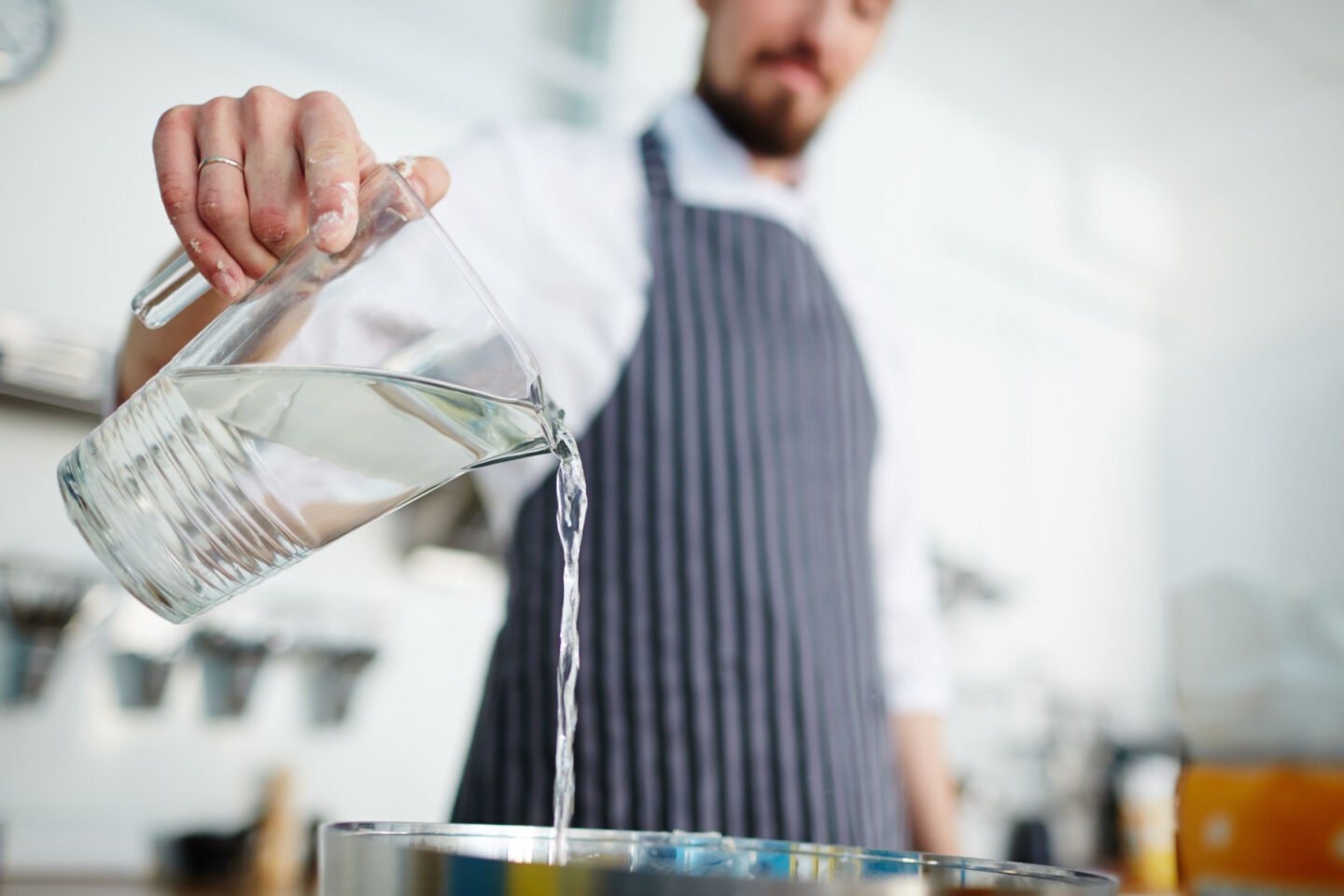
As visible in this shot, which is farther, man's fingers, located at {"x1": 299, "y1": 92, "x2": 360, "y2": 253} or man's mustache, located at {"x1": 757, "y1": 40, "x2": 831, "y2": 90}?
man's mustache, located at {"x1": 757, "y1": 40, "x2": 831, "y2": 90}

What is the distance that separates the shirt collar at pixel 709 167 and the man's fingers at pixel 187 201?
681 mm

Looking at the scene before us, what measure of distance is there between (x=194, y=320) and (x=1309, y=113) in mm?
3574

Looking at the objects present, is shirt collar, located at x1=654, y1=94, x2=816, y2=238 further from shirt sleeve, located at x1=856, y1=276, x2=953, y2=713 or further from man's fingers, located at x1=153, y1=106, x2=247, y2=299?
man's fingers, located at x1=153, y1=106, x2=247, y2=299

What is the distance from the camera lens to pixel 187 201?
18.8 inches

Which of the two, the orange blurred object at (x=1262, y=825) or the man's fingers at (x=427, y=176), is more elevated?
the man's fingers at (x=427, y=176)

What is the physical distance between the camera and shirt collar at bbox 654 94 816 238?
3.78 ft

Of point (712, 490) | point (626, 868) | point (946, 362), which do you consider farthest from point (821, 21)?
point (946, 362)

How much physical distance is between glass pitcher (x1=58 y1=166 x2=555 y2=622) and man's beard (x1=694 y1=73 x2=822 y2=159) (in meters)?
0.74

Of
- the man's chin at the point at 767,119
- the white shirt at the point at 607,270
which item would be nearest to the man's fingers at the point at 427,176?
the white shirt at the point at 607,270

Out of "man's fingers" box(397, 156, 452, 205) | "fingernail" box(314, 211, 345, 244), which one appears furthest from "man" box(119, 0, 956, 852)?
"fingernail" box(314, 211, 345, 244)

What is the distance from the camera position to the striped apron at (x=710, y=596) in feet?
2.98

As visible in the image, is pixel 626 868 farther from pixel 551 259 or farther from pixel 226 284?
pixel 551 259

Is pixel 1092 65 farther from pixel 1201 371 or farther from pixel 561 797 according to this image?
pixel 561 797

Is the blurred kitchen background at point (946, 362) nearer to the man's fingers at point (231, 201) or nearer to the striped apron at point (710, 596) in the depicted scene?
the striped apron at point (710, 596)
